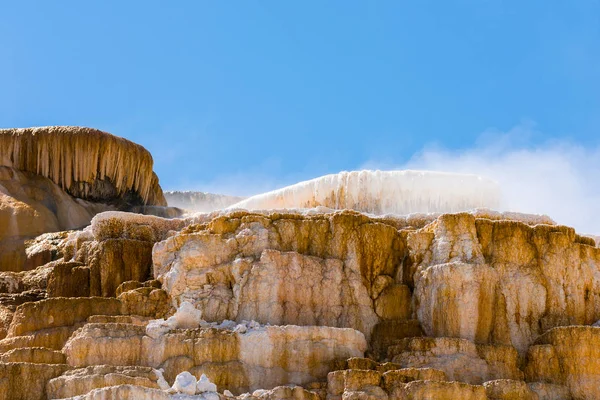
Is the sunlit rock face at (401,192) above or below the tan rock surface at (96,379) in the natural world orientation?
above

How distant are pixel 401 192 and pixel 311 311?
14493 millimetres

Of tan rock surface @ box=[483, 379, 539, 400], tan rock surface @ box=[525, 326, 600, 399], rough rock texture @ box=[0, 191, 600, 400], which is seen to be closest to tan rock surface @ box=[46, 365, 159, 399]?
rough rock texture @ box=[0, 191, 600, 400]

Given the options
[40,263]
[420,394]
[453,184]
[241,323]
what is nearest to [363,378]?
[420,394]

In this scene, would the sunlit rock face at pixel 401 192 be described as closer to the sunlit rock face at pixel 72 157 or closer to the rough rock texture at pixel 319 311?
the sunlit rock face at pixel 72 157

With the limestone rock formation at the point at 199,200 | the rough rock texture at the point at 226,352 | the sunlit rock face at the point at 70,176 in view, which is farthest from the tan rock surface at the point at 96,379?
the limestone rock formation at the point at 199,200

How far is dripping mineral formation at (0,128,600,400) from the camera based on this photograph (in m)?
30.9

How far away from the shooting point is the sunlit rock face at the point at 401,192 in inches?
1897

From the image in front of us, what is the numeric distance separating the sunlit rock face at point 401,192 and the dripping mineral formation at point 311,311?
9.27 meters

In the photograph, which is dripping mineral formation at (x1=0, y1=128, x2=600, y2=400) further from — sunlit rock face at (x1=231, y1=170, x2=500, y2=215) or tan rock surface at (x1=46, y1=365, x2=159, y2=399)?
sunlit rock face at (x1=231, y1=170, x2=500, y2=215)

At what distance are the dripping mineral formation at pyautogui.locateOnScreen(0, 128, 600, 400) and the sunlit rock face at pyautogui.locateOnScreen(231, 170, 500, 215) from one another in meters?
9.27

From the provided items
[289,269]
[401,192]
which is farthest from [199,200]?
[289,269]

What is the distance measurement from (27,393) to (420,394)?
8734 millimetres

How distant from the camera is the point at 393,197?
48312 mm

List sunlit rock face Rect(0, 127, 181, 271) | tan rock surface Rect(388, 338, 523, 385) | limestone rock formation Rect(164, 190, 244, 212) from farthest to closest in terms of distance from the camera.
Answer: limestone rock formation Rect(164, 190, 244, 212) < sunlit rock face Rect(0, 127, 181, 271) < tan rock surface Rect(388, 338, 523, 385)
